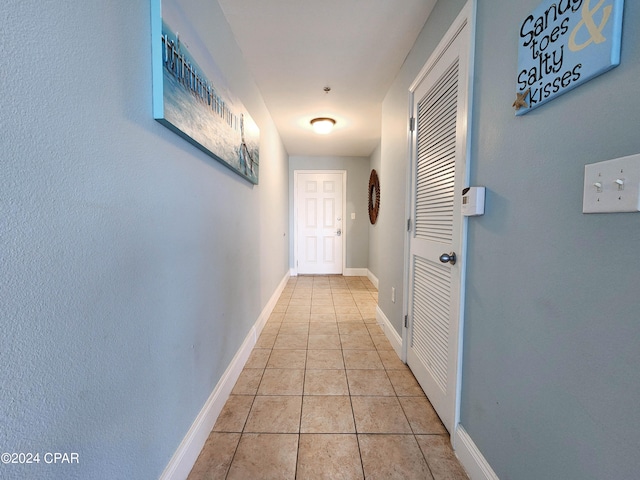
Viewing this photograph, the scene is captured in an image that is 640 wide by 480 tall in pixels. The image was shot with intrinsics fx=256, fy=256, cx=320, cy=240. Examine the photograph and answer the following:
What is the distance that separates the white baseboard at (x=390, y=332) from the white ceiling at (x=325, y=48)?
2.15 metres

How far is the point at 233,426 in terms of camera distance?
4.37ft

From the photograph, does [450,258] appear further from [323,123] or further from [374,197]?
[374,197]

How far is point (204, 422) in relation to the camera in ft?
4.01

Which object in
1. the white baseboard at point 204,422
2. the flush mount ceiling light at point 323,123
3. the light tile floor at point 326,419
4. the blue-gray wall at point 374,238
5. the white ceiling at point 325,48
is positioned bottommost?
the light tile floor at point 326,419

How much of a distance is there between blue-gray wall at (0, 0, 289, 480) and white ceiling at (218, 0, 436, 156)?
1020mm

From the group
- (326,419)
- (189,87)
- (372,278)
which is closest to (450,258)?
(326,419)

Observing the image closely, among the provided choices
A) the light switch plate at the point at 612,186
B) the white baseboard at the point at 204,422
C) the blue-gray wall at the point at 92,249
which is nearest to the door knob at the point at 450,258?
the light switch plate at the point at 612,186

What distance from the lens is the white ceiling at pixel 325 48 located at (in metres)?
1.50

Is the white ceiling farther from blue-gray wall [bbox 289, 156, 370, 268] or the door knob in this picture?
blue-gray wall [bbox 289, 156, 370, 268]

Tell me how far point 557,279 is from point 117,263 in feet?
4.01

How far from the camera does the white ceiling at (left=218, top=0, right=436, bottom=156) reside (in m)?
1.50

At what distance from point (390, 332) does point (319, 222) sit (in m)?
2.98

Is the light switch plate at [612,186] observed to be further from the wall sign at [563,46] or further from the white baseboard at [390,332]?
the white baseboard at [390,332]

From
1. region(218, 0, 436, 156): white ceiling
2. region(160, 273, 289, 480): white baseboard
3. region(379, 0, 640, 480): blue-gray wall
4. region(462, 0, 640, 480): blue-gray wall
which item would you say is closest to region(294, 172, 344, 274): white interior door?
region(218, 0, 436, 156): white ceiling
